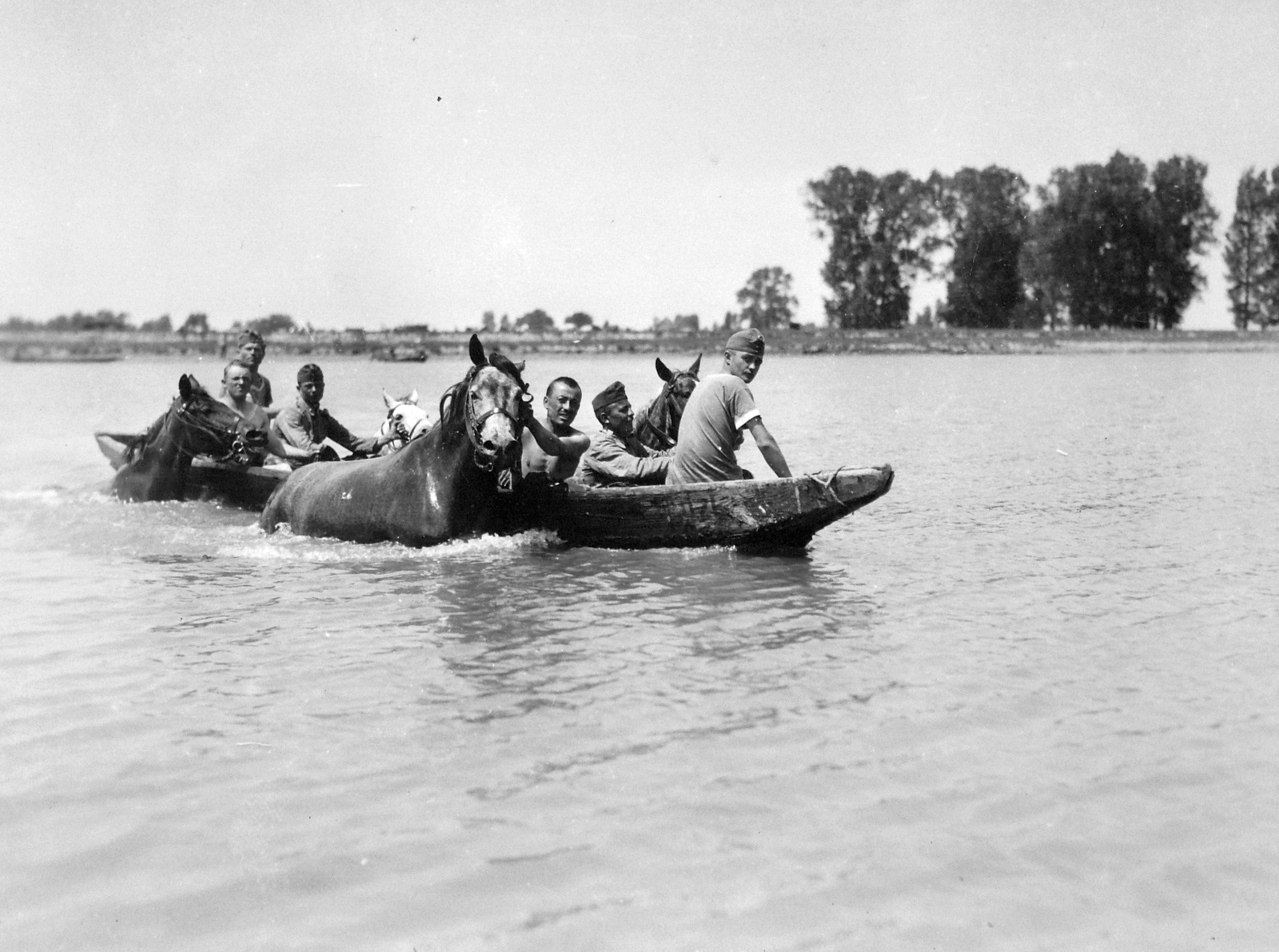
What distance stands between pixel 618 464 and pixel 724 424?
1.63 m

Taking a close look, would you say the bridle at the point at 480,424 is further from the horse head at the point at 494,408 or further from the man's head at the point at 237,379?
the man's head at the point at 237,379

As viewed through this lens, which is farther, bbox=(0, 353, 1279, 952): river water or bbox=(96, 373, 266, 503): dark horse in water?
bbox=(96, 373, 266, 503): dark horse in water

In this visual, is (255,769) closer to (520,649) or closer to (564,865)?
(564,865)

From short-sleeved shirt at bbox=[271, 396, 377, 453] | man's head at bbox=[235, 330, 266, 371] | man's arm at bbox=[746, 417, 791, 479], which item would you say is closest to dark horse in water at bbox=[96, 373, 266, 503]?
short-sleeved shirt at bbox=[271, 396, 377, 453]

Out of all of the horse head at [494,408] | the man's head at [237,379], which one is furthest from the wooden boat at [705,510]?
the man's head at [237,379]

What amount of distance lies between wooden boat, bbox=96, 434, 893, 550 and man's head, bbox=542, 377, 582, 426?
607 millimetres

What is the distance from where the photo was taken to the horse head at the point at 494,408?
9.99 m

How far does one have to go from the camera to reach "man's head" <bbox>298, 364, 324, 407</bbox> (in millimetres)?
14188

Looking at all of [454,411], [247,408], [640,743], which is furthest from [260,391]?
[640,743]

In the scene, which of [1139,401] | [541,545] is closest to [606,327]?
[1139,401]

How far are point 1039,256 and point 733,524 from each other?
8625 centimetres

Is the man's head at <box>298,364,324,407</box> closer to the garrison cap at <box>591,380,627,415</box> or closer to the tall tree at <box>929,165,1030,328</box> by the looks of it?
the garrison cap at <box>591,380,627,415</box>

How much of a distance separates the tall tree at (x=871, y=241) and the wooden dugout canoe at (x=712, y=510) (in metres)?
88.1

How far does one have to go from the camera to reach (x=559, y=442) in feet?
36.1
